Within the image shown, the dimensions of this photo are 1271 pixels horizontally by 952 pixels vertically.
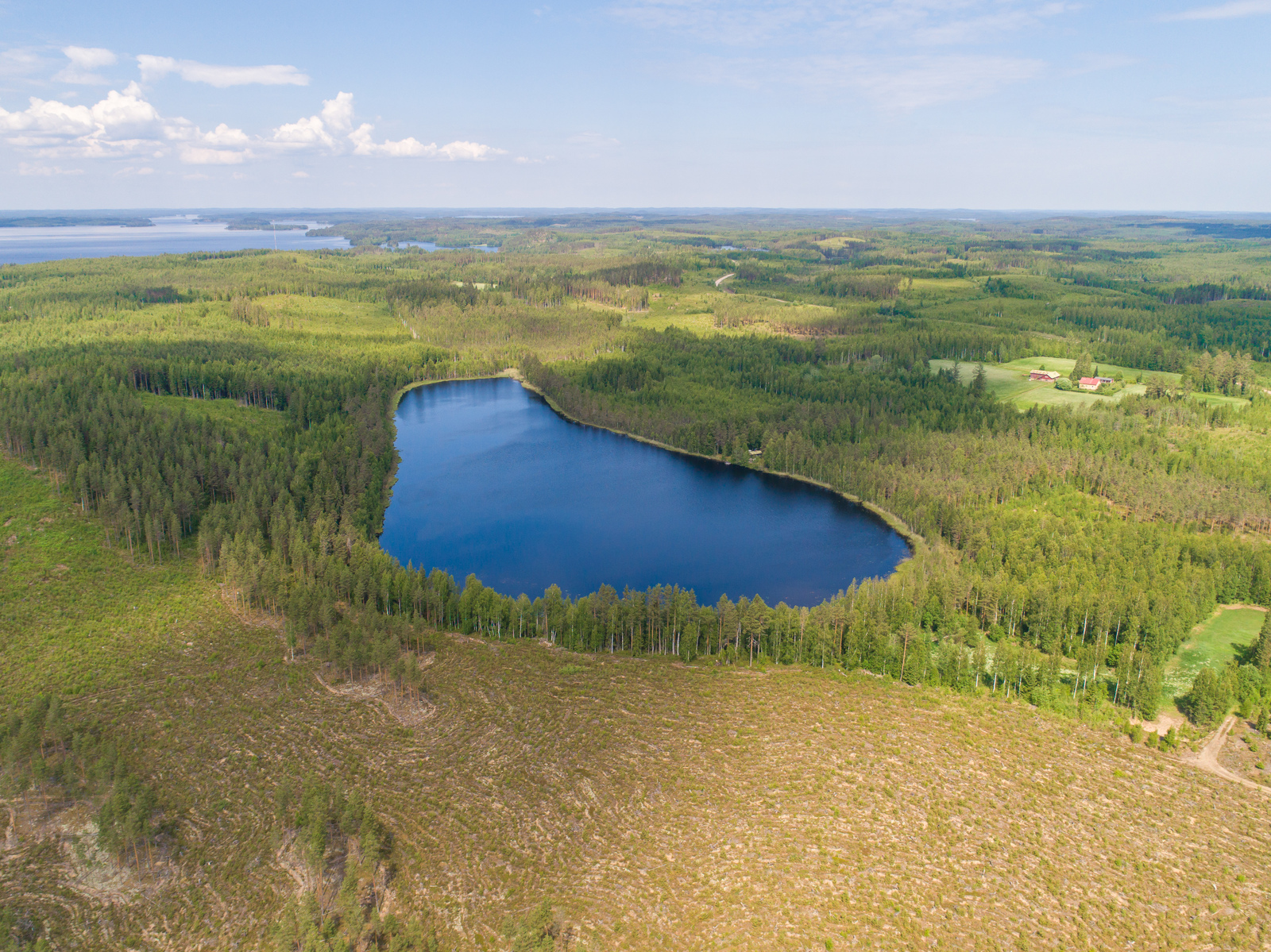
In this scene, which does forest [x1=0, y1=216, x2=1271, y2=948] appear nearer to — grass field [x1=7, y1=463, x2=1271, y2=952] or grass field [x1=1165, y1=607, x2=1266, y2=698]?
grass field [x1=1165, y1=607, x2=1266, y2=698]

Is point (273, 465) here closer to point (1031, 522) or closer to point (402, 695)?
point (402, 695)

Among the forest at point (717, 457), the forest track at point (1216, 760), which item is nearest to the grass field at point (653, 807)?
the forest track at point (1216, 760)

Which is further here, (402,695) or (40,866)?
(402,695)

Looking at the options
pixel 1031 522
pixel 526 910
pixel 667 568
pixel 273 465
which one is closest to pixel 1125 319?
pixel 1031 522

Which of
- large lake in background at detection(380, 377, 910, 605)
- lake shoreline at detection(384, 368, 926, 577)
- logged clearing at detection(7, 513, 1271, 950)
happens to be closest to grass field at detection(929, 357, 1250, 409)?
lake shoreline at detection(384, 368, 926, 577)

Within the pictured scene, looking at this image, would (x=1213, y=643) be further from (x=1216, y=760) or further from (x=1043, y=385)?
(x=1043, y=385)

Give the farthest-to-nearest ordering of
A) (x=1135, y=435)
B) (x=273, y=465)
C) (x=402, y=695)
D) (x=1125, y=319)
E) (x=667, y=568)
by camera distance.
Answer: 1. (x=1125, y=319)
2. (x=1135, y=435)
3. (x=273, y=465)
4. (x=667, y=568)
5. (x=402, y=695)

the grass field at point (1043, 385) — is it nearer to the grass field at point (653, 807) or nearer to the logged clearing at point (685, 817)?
the logged clearing at point (685, 817)
